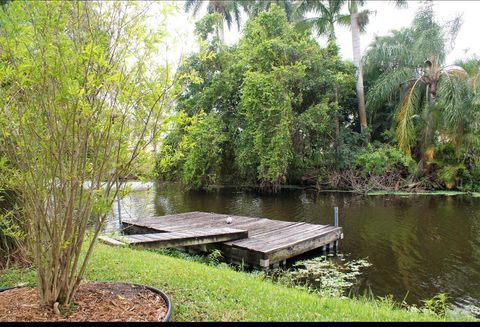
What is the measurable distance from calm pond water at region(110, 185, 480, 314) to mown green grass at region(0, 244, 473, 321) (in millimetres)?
1110

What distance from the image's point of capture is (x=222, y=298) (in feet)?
15.2

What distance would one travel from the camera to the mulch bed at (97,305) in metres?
3.40

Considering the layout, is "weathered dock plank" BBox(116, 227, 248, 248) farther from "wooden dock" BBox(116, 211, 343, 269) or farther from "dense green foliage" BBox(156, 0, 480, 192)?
"dense green foliage" BBox(156, 0, 480, 192)

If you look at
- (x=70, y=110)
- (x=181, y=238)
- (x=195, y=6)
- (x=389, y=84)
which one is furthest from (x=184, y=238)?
(x=195, y=6)

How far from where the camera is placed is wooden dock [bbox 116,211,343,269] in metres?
8.56

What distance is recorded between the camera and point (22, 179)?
10.9ft

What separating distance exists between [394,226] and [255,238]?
5550 mm

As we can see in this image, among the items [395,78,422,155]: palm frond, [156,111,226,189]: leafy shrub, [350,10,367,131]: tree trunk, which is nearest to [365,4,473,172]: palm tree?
[395,78,422,155]: palm frond

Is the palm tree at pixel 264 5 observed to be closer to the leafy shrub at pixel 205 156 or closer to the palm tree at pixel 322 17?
the palm tree at pixel 322 17

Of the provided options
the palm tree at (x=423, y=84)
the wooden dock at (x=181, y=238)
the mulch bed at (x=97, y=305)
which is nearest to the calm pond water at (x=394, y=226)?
the wooden dock at (x=181, y=238)

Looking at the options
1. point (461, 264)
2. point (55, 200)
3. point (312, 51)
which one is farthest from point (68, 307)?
point (312, 51)

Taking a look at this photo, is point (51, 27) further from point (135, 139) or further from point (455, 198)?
point (455, 198)

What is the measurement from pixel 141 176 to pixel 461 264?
26.4 ft

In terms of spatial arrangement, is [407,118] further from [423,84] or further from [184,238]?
[184,238]
